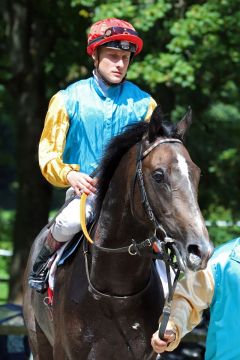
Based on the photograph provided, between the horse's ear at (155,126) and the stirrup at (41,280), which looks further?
the stirrup at (41,280)

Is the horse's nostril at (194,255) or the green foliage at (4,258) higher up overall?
the horse's nostril at (194,255)

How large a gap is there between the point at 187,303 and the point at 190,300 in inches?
0.9

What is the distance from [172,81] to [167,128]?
5.71m

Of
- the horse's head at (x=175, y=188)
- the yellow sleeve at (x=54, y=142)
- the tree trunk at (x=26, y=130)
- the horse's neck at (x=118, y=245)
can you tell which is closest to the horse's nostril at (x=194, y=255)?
the horse's head at (x=175, y=188)

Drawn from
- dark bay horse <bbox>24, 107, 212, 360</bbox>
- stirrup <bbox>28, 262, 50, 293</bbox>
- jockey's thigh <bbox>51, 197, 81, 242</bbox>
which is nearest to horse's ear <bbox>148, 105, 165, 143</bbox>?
dark bay horse <bbox>24, 107, 212, 360</bbox>

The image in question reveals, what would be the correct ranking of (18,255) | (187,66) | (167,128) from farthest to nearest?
(18,255) → (187,66) → (167,128)

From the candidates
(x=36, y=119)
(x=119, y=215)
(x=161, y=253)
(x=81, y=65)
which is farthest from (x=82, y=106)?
(x=36, y=119)

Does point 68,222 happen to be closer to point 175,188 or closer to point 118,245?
point 118,245

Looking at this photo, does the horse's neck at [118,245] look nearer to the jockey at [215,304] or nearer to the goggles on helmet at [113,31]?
the jockey at [215,304]

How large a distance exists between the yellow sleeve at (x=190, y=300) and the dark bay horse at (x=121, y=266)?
1.09 ft

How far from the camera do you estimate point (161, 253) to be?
4.32m

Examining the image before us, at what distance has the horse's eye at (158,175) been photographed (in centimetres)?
410

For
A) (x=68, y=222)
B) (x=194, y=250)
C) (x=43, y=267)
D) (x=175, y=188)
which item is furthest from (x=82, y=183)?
(x=194, y=250)

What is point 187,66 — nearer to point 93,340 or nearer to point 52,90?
point 52,90
